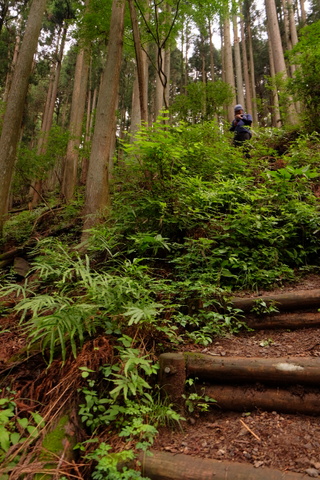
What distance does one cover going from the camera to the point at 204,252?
368cm

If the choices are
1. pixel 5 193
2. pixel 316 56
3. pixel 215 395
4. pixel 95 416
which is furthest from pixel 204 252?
pixel 316 56

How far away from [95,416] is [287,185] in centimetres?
421

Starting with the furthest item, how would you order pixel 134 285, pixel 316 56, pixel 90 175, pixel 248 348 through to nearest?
pixel 316 56 < pixel 90 175 < pixel 134 285 < pixel 248 348

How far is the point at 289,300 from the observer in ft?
9.59

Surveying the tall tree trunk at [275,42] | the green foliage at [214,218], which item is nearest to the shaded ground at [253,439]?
the green foliage at [214,218]

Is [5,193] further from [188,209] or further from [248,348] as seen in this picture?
[248,348]

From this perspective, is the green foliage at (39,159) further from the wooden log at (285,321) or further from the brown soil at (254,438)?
the brown soil at (254,438)

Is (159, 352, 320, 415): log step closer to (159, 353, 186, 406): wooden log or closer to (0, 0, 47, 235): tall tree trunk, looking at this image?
(159, 353, 186, 406): wooden log

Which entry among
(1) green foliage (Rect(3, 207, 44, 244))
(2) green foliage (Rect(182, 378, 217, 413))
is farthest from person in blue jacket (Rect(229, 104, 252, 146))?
(2) green foliage (Rect(182, 378, 217, 413))

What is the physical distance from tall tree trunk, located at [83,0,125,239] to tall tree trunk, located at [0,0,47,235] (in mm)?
2273

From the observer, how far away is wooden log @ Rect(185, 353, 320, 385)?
6.64 feet

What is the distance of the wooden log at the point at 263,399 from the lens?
6.39ft

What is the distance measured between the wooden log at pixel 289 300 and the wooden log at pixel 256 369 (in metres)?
0.83

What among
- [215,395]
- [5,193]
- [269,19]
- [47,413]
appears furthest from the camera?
[269,19]
